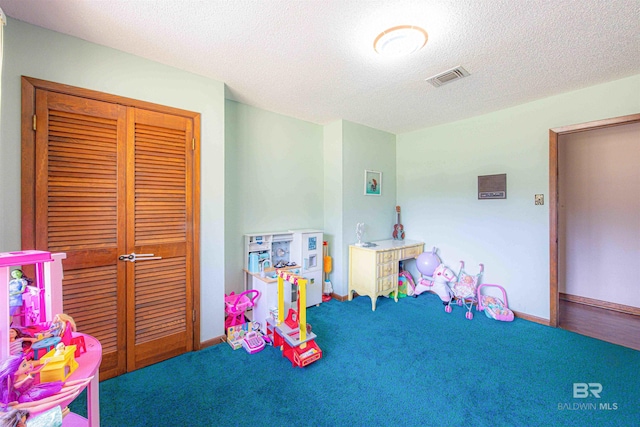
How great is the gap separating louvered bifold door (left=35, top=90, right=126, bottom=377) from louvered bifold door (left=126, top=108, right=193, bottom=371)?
78 mm

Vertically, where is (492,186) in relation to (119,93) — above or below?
below

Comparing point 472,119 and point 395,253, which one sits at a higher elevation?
point 472,119

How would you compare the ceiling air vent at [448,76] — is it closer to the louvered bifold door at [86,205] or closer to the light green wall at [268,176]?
the light green wall at [268,176]

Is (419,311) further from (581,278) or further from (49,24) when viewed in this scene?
(49,24)

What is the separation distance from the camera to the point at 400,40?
69.3 inches

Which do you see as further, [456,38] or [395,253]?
[395,253]

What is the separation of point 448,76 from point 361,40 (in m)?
1.01

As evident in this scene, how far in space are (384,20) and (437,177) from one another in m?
2.70

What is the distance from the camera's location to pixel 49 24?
173 cm

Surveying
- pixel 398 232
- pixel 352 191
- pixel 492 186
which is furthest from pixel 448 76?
pixel 398 232

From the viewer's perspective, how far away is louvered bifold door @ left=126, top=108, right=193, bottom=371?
81.6 inches

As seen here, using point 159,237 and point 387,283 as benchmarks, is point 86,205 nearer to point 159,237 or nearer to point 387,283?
point 159,237

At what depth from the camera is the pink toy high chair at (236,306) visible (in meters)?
2.67

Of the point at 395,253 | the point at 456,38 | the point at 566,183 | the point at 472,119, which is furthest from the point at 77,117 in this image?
the point at 566,183
